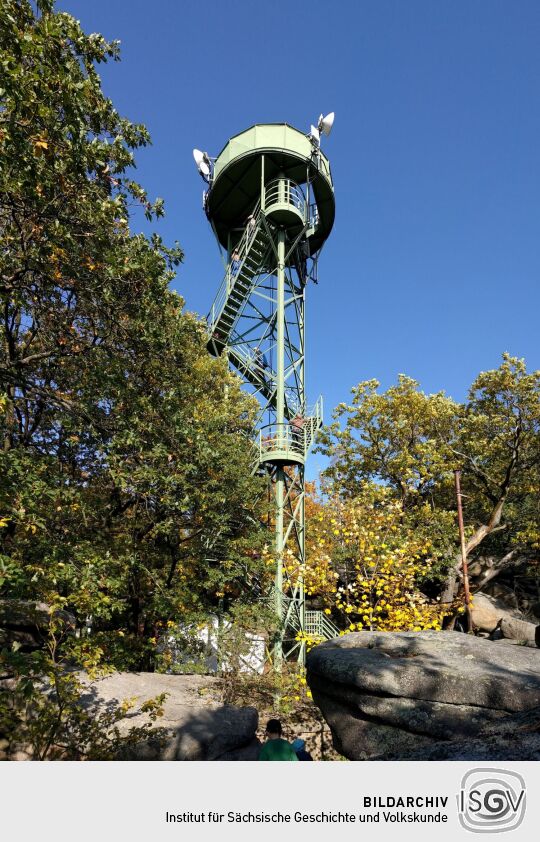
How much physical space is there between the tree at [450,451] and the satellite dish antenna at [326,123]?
1111 cm

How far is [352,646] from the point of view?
7.79 m

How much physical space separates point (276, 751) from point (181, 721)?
2.93m

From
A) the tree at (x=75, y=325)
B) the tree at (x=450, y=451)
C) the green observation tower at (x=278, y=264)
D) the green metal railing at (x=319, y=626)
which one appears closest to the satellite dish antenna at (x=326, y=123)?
the green observation tower at (x=278, y=264)

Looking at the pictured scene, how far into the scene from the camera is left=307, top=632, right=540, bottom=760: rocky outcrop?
5402 mm

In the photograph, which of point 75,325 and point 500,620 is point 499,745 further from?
point 500,620

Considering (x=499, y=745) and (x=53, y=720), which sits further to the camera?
(x=53, y=720)

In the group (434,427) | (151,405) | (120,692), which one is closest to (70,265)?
(151,405)

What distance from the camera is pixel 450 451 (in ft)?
63.6

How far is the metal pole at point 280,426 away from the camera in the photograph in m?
14.4

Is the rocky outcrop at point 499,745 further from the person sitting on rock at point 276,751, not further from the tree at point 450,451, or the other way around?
the tree at point 450,451

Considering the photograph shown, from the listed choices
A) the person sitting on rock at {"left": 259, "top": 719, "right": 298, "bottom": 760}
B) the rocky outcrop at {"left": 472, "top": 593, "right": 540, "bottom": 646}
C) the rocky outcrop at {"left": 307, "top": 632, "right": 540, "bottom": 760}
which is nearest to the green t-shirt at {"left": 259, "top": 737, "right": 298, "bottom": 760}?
the person sitting on rock at {"left": 259, "top": 719, "right": 298, "bottom": 760}
